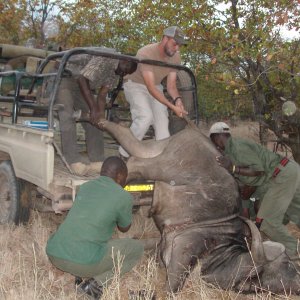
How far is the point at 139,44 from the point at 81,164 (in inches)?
214

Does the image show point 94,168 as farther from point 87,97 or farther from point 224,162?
point 224,162

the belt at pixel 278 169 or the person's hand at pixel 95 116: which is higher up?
the person's hand at pixel 95 116

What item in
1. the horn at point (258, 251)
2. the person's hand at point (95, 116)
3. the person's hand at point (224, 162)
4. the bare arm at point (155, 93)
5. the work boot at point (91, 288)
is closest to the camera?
the work boot at point (91, 288)

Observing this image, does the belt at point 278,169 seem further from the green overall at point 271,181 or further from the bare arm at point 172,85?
the bare arm at point 172,85

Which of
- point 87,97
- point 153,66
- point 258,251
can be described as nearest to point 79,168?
point 87,97

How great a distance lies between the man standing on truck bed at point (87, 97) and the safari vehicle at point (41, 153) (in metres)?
0.14

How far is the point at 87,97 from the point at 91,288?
218 cm

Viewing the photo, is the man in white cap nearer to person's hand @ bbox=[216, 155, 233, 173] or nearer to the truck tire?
person's hand @ bbox=[216, 155, 233, 173]

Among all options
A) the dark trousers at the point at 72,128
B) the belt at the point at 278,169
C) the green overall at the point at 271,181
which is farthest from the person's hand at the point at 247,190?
the dark trousers at the point at 72,128

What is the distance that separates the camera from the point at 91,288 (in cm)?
420

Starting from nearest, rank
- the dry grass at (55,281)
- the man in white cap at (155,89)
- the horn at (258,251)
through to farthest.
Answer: the dry grass at (55,281), the horn at (258,251), the man in white cap at (155,89)

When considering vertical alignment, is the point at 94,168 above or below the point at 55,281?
above

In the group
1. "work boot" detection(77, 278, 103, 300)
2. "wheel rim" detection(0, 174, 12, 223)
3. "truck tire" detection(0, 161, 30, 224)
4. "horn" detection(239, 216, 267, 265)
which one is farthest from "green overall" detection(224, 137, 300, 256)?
"wheel rim" detection(0, 174, 12, 223)

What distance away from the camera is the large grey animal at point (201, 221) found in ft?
13.9
